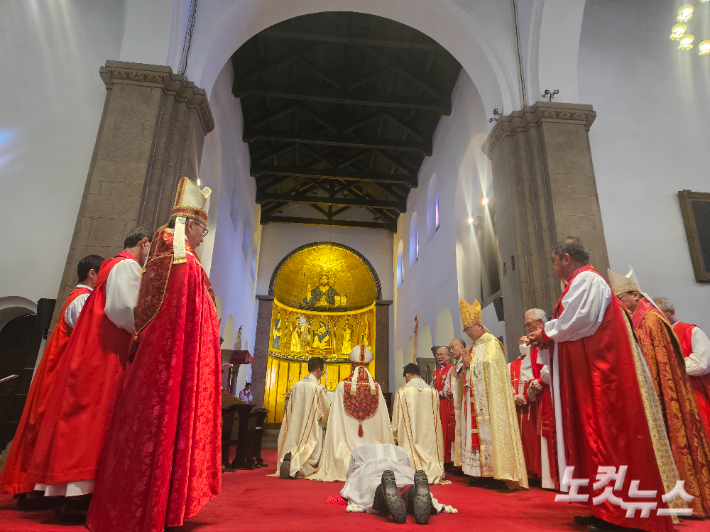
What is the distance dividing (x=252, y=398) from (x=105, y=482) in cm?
1223

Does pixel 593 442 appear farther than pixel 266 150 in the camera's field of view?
No

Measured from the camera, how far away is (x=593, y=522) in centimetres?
244

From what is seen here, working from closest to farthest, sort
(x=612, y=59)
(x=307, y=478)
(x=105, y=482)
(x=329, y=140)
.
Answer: (x=105, y=482), (x=307, y=478), (x=612, y=59), (x=329, y=140)

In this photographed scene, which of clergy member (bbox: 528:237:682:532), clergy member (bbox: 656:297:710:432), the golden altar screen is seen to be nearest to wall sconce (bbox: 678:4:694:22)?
clergy member (bbox: 656:297:710:432)

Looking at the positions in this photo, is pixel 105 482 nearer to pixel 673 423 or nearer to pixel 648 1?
pixel 673 423

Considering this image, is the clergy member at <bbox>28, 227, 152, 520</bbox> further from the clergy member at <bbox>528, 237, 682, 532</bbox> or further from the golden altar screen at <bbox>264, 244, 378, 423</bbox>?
the golden altar screen at <bbox>264, 244, 378, 423</bbox>

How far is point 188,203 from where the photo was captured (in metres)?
2.58

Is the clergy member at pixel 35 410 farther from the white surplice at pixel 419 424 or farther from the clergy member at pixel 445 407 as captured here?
the clergy member at pixel 445 407

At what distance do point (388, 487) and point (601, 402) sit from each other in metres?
1.23

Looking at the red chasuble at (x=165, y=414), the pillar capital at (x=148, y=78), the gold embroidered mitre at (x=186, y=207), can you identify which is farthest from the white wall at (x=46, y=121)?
the red chasuble at (x=165, y=414)

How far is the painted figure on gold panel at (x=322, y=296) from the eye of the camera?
17250 millimetres

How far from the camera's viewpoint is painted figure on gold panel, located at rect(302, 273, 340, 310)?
17.2 metres

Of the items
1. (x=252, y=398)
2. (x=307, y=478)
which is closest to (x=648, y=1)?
(x=307, y=478)

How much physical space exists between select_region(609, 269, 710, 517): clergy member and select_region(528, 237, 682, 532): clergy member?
0.63 metres
